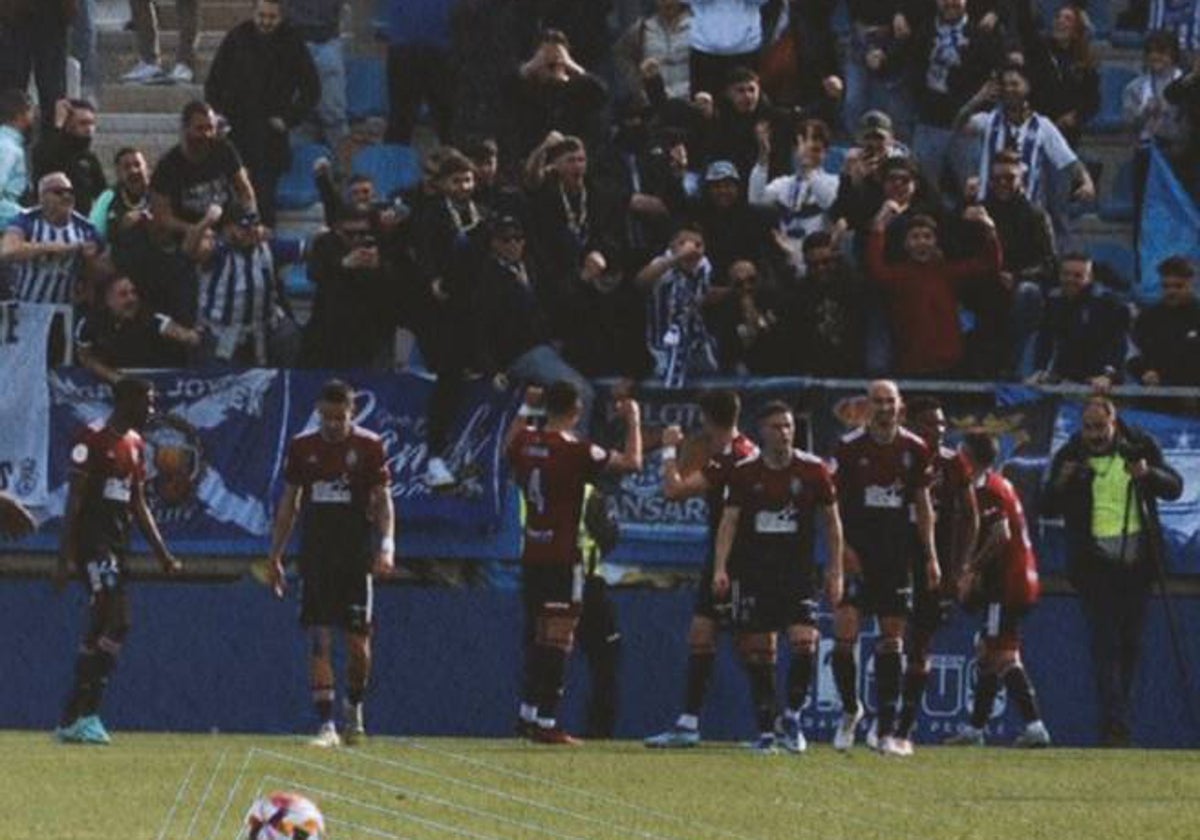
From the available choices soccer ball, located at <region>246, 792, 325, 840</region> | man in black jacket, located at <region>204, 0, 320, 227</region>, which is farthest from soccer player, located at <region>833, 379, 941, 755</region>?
soccer ball, located at <region>246, 792, 325, 840</region>

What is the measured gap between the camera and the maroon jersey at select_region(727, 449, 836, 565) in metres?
22.7

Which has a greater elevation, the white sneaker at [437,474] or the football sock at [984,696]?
the white sneaker at [437,474]

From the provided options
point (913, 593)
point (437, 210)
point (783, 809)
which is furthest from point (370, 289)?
point (783, 809)

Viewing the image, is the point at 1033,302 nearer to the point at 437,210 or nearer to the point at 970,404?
the point at 970,404

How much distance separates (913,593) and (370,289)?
435cm

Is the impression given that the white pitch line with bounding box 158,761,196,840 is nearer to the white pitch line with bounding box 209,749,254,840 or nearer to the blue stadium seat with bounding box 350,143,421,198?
the white pitch line with bounding box 209,749,254,840

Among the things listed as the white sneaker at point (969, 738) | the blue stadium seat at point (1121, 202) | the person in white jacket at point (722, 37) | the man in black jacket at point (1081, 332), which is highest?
the person in white jacket at point (722, 37)

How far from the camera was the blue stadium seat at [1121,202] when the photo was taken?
91.7ft

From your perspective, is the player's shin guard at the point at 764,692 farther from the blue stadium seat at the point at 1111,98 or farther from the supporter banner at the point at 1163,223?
the blue stadium seat at the point at 1111,98

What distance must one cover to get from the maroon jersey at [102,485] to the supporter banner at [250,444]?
8.55ft

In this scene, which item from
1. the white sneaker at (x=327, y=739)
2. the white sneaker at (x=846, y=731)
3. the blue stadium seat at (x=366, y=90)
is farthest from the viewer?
the blue stadium seat at (x=366, y=90)

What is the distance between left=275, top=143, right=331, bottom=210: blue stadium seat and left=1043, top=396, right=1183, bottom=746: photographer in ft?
19.4

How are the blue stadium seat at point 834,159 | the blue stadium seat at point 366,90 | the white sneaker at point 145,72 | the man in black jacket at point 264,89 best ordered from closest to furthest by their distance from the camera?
the man in black jacket at point 264,89 < the blue stadium seat at point 834,159 < the blue stadium seat at point 366,90 < the white sneaker at point 145,72

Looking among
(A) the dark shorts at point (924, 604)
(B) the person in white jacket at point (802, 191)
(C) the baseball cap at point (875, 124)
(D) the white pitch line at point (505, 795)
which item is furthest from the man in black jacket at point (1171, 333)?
(D) the white pitch line at point (505, 795)
